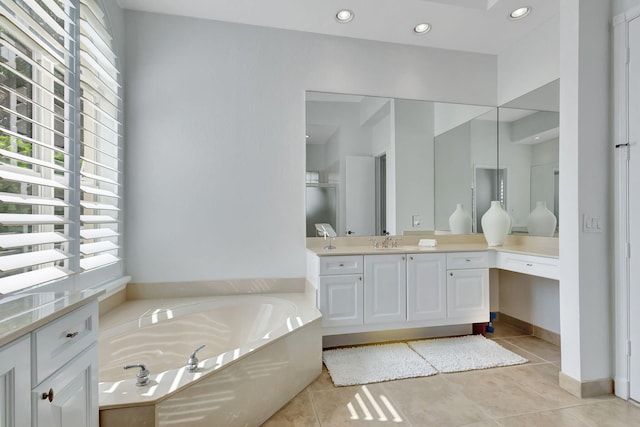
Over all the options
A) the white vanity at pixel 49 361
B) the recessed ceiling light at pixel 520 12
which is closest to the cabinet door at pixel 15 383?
the white vanity at pixel 49 361

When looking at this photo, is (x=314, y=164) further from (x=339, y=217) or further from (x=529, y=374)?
(x=529, y=374)

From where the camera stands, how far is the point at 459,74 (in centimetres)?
329

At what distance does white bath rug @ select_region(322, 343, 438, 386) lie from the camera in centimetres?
225

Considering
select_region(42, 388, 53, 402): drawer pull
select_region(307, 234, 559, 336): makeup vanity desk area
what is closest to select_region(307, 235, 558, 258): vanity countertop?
select_region(307, 234, 559, 336): makeup vanity desk area

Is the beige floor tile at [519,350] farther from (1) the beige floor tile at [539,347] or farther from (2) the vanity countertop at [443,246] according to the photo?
(2) the vanity countertop at [443,246]

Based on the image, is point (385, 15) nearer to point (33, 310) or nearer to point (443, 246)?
point (443, 246)

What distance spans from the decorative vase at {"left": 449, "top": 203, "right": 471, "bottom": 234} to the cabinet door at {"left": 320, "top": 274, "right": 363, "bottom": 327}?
51.5 inches

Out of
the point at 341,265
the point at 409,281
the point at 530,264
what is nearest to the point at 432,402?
the point at 409,281

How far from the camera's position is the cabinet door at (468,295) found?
9.12ft

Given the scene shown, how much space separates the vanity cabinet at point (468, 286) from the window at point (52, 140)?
264 centimetres

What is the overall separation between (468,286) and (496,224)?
2.17 ft

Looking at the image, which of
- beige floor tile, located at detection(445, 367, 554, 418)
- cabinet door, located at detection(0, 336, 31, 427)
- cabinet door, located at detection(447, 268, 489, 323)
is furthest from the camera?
cabinet door, located at detection(447, 268, 489, 323)

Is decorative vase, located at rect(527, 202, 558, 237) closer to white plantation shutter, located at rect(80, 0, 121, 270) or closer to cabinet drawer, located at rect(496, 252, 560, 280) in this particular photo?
cabinet drawer, located at rect(496, 252, 560, 280)

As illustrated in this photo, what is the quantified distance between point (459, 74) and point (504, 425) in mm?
2992
